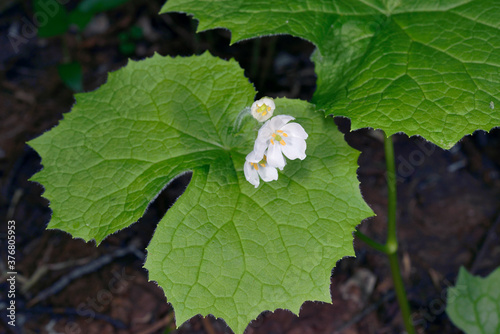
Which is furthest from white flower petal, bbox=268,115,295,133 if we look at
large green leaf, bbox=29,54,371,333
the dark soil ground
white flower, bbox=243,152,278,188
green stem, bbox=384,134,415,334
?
the dark soil ground

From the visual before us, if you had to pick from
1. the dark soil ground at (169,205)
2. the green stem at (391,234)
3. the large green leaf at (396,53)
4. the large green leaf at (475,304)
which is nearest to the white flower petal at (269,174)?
the large green leaf at (396,53)

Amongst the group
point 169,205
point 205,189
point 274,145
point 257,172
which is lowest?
point 169,205

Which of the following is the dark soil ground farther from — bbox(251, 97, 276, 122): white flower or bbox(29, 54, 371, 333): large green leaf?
bbox(251, 97, 276, 122): white flower

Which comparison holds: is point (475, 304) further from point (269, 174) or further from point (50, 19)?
point (50, 19)

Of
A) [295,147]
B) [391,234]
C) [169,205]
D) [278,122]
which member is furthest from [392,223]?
[169,205]

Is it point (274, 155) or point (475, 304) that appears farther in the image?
point (475, 304)

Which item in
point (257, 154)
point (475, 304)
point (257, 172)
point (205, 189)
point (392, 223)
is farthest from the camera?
point (475, 304)
